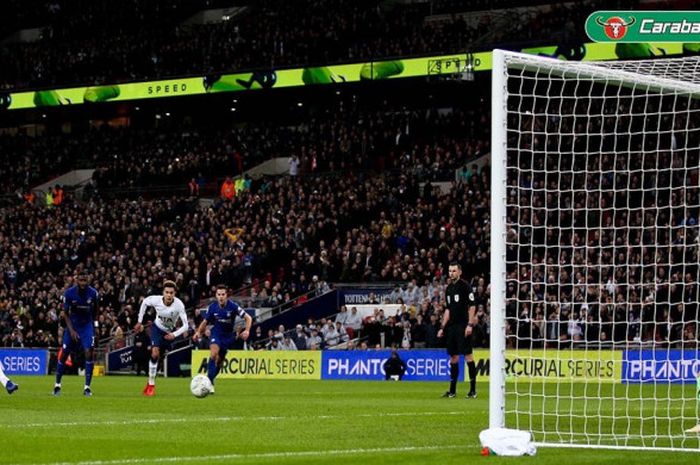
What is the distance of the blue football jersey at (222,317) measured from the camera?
2300 centimetres

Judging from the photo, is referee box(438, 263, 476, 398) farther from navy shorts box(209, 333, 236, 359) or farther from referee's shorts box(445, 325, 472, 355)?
navy shorts box(209, 333, 236, 359)

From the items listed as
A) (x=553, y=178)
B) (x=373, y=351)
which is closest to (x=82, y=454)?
(x=373, y=351)

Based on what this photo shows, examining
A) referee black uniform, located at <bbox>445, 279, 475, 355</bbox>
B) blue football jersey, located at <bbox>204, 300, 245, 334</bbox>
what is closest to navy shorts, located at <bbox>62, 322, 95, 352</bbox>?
blue football jersey, located at <bbox>204, 300, 245, 334</bbox>

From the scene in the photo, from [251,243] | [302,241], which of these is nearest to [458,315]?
[302,241]

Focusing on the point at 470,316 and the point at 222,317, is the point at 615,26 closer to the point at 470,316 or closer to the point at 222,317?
the point at 470,316

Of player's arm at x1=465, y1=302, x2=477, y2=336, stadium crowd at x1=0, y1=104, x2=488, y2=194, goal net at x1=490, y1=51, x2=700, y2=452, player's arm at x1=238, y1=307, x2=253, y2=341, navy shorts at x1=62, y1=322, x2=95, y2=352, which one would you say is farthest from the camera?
stadium crowd at x1=0, y1=104, x2=488, y2=194

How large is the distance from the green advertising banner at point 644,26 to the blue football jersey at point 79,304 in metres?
12.2

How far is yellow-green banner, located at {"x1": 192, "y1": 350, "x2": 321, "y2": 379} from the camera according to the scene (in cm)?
3516

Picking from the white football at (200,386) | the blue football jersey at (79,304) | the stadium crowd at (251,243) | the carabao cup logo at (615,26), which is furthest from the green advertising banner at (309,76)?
the carabao cup logo at (615,26)

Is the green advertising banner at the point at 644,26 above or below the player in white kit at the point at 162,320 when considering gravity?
above

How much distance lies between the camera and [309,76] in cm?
4916

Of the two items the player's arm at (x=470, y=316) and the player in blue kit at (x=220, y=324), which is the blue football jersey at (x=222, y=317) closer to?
the player in blue kit at (x=220, y=324)

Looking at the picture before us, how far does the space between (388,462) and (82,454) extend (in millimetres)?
2709

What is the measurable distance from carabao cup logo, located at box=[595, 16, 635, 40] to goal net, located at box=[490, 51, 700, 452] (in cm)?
47
